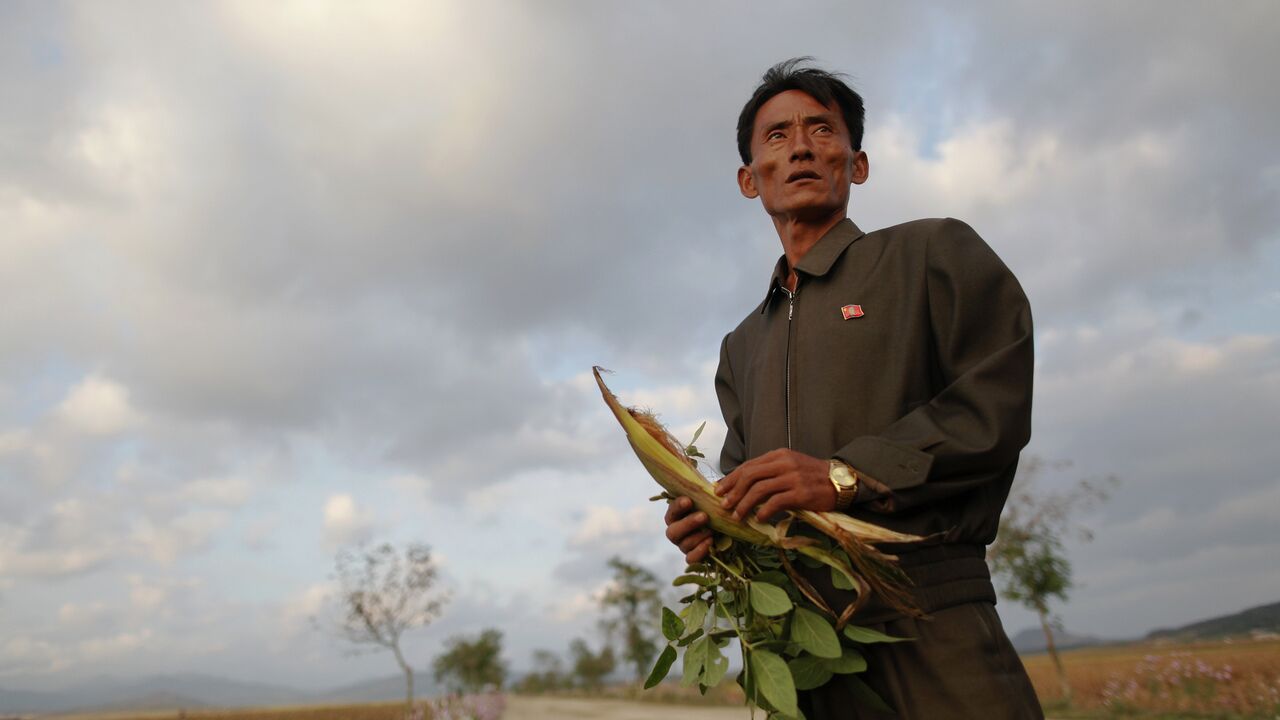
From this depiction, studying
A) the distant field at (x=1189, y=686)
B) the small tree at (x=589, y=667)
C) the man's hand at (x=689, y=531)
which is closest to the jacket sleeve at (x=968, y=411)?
the man's hand at (x=689, y=531)

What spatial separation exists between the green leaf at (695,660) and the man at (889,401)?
186 millimetres

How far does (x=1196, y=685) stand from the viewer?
475 inches

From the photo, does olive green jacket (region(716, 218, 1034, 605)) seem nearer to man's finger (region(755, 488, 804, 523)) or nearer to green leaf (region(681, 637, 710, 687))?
man's finger (region(755, 488, 804, 523))

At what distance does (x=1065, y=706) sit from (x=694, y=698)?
20.9 meters

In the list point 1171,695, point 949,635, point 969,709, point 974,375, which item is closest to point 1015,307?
point 974,375

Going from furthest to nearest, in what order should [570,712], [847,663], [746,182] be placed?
[570,712] < [746,182] < [847,663]

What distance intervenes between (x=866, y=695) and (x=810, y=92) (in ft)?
5.46

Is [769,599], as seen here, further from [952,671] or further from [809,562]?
[952,671]

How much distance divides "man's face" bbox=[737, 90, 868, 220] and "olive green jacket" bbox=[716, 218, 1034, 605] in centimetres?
11

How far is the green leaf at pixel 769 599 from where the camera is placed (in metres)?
1.50

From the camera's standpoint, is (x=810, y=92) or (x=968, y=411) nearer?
(x=968, y=411)

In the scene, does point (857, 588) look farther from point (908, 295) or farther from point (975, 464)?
point (908, 295)

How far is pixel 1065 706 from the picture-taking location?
1448cm

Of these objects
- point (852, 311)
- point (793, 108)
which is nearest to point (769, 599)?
point (852, 311)
